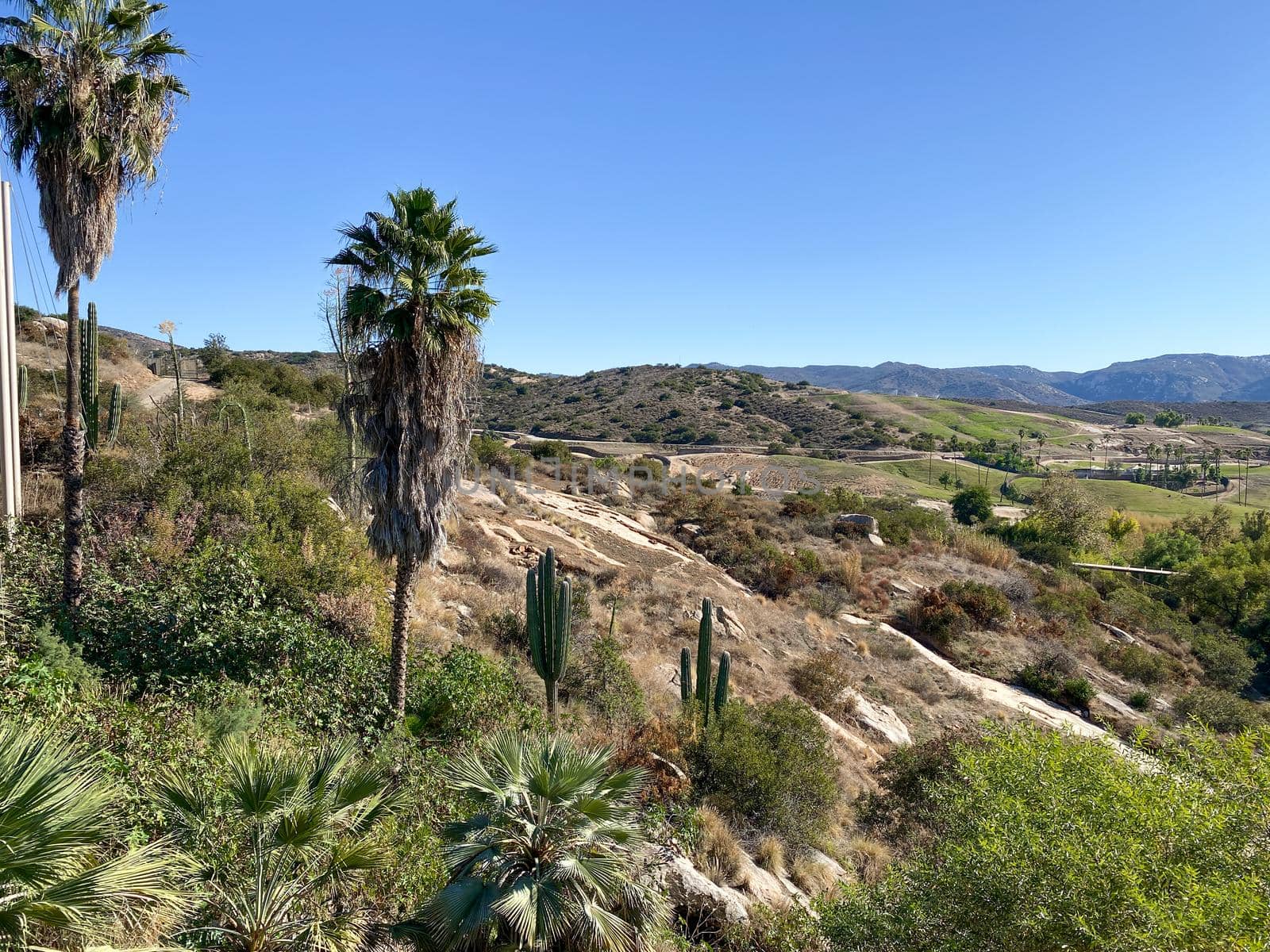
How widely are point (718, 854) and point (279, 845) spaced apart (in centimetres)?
558

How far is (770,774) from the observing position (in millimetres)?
10898

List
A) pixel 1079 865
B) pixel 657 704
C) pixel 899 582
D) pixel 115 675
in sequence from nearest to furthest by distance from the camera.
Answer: pixel 1079 865 → pixel 115 675 → pixel 657 704 → pixel 899 582

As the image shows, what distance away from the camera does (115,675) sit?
350 inches

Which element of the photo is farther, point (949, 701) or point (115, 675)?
point (949, 701)

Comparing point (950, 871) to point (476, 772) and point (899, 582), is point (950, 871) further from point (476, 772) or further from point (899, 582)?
point (899, 582)

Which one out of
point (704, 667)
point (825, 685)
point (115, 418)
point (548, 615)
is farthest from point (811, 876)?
point (115, 418)

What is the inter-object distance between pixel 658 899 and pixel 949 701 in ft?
52.0

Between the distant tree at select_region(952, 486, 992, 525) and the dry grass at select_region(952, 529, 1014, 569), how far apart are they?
7.82 meters

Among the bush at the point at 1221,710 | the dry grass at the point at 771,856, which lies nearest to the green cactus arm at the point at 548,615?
the dry grass at the point at 771,856

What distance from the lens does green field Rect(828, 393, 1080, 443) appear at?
90.1m

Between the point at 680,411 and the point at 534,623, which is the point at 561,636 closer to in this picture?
the point at 534,623

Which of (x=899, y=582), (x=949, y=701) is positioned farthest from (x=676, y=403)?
(x=949, y=701)

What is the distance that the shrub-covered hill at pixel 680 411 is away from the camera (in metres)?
65.7

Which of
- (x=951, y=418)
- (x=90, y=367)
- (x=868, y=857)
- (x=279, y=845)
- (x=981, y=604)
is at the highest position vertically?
(x=951, y=418)
